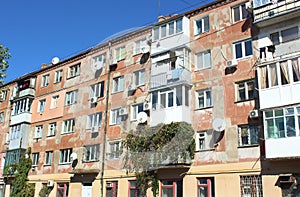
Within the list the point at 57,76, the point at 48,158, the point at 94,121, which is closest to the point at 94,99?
the point at 94,121

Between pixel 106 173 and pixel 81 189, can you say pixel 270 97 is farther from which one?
pixel 81 189

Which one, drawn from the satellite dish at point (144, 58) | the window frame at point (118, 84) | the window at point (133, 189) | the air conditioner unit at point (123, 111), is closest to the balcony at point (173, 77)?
the satellite dish at point (144, 58)

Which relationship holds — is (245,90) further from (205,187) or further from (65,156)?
(65,156)

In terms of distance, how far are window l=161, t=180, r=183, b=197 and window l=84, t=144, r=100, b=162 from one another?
643 centimetres

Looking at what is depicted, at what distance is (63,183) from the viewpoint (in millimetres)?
26953

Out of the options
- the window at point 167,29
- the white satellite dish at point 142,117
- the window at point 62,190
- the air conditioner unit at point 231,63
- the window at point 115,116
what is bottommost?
the window at point 62,190

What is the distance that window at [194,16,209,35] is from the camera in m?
22.3

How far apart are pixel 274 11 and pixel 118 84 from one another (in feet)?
40.4

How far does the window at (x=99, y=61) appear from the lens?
24.6 meters

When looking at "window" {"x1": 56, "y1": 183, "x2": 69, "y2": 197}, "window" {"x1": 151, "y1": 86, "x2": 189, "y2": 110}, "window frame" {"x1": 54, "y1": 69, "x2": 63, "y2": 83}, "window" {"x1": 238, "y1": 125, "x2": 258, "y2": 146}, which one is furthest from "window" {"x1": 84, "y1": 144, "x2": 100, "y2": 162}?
"window" {"x1": 238, "y1": 125, "x2": 258, "y2": 146}

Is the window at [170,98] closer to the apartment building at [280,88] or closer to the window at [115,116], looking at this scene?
the window at [115,116]

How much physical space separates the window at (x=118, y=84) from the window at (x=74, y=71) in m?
4.93

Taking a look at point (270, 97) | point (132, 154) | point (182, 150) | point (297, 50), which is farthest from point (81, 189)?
point (297, 50)

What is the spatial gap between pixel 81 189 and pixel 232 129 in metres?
12.9
